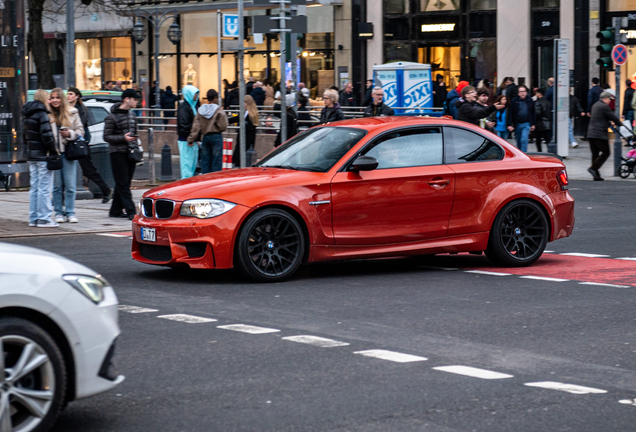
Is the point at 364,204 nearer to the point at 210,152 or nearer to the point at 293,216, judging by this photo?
the point at 293,216

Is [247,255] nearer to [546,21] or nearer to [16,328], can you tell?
[16,328]

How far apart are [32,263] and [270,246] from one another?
4.81 metres

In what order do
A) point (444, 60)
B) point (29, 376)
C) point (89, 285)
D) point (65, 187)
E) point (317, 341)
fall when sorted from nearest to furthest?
point (29, 376) < point (89, 285) < point (317, 341) < point (65, 187) < point (444, 60)

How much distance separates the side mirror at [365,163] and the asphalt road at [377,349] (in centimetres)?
105

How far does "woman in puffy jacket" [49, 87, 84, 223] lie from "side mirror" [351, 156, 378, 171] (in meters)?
5.59

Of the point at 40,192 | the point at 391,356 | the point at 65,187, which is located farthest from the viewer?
the point at 65,187

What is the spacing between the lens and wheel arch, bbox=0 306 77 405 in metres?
4.69

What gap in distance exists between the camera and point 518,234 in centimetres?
1069

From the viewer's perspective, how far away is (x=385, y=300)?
8.77 m

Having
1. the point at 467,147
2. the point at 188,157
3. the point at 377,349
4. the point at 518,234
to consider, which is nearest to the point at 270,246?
the point at 467,147

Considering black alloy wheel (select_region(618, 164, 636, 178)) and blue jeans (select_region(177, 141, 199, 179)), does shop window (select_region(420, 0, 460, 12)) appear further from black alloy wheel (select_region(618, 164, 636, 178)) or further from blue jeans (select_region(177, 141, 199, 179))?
blue jeans (select_region(177, 141, 199, 179))

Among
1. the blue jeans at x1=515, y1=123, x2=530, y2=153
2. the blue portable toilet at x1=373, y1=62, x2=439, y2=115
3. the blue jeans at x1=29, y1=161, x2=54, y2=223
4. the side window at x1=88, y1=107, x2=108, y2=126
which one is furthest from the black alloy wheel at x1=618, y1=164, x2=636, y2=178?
the blue jeans at x1=29, y1=161, x2=54, y2=223

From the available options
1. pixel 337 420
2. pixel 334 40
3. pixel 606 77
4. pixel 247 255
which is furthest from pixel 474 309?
pixel 334 40

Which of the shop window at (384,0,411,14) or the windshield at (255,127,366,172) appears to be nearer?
the windshield at (255,127,366,172)
